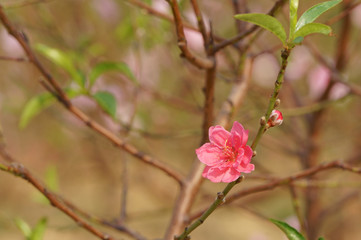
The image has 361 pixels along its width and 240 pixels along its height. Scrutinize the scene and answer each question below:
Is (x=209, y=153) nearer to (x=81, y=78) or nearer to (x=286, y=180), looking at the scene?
(x=286, y=180)

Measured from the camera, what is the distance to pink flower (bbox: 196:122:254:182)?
401 mm

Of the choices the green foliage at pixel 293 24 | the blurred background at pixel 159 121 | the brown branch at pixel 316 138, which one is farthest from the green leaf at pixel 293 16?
the brown branch at pixel 316 138

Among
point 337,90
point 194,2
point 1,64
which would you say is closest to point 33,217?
point 1,64

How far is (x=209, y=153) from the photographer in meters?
0.45

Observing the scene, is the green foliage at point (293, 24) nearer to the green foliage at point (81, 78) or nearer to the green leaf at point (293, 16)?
the green leaf at point (293, 16)

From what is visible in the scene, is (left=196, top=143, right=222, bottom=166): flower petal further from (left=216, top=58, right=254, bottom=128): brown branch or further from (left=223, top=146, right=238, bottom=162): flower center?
(left=216, top=58, right=254, bottom=128): brown branch

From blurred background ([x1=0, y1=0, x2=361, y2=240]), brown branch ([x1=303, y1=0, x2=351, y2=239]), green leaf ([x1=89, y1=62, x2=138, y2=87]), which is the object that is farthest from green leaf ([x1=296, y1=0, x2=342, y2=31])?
brown branch ([x1=303, y1=0, x2=351, y2=239])

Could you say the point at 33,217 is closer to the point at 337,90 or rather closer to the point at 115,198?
the point at 115,198

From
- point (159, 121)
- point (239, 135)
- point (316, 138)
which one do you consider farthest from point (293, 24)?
point (159, 121)

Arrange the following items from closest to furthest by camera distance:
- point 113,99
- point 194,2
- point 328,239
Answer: point 194,2 < point 113,99 < point 328,239

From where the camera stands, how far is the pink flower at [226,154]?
0.40 m

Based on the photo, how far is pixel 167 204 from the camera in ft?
6.81

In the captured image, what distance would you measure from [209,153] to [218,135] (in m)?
0.02

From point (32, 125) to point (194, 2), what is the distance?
2003 mm
